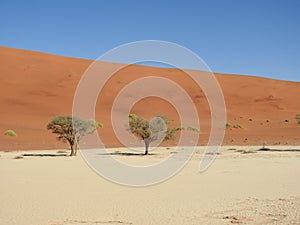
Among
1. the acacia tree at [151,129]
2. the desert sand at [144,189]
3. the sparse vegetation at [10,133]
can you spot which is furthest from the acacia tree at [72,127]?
the sparse vegetation at [10,133]

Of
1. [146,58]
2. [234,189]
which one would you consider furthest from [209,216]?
[146,58]

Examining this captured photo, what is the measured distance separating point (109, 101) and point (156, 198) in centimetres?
5563

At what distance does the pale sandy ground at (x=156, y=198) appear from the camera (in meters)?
9.47

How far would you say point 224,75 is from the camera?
10712 centimetres

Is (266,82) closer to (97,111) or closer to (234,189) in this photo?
(97,111)

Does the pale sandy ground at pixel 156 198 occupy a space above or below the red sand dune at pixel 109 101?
below

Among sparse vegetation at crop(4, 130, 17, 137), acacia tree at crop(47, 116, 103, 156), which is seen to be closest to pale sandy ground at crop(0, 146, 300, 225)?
acacia tree at crop(47, 116, 103, 156)

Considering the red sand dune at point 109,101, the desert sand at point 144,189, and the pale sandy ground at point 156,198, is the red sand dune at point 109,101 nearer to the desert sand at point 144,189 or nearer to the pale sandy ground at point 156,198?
the desert sand at point 144,189

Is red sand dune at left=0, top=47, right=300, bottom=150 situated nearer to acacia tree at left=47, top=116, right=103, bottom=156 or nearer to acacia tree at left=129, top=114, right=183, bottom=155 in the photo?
acacia tree at left=47, top=116, right=103, bottom=156

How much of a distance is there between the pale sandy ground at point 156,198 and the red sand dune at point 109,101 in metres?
20.5

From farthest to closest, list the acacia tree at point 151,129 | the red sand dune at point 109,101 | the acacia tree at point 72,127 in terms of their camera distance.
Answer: the red sand dune at point 109,101 < the acacia tree at point 151,129 < the acacia tree at point 72,127

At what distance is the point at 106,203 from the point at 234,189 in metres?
5.11

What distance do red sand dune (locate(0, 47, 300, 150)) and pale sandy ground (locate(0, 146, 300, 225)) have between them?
2054 cm

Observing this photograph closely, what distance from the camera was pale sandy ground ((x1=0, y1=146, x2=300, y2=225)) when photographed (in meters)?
9.47
